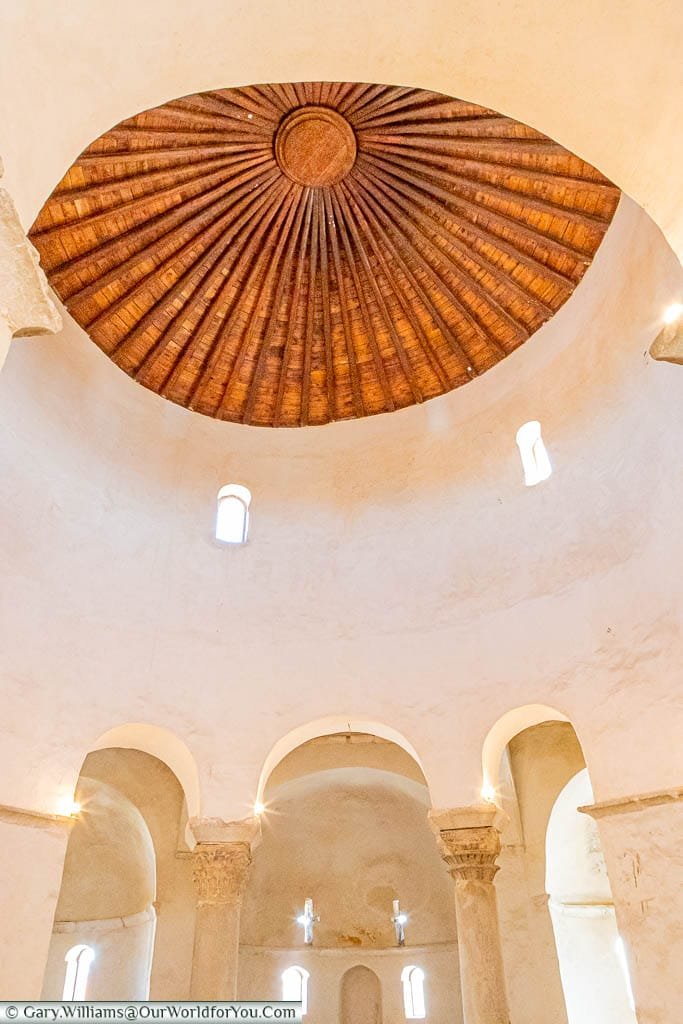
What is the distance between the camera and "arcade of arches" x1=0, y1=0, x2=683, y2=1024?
9359 millimetres

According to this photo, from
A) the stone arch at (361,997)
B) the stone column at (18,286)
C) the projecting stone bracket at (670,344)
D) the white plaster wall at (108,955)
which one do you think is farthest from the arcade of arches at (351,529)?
the stone arch at (361,997)

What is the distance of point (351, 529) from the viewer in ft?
40.7

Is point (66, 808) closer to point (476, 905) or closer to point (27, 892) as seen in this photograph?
point (27, 892)

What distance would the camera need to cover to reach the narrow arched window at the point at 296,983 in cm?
1628

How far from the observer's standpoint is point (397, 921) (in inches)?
658

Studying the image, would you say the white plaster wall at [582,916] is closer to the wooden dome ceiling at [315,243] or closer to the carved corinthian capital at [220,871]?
the carved corinthian capital at [220,871]

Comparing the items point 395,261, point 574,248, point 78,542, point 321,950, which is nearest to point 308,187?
point 395,261

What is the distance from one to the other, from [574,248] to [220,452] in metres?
6.34

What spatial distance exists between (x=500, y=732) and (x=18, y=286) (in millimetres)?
8690

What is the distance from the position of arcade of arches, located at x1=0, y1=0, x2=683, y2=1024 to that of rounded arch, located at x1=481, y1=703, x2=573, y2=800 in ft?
0.21

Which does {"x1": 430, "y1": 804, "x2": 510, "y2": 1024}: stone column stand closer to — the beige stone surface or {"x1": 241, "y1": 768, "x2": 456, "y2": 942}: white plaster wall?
the beige stone surface

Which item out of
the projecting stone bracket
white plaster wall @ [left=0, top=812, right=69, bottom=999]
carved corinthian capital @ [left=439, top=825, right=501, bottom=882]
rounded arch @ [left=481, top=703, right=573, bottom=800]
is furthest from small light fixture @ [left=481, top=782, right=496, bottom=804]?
the projecting stone bracket

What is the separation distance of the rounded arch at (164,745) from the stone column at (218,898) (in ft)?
1.45

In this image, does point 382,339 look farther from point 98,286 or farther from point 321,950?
point 321,950
